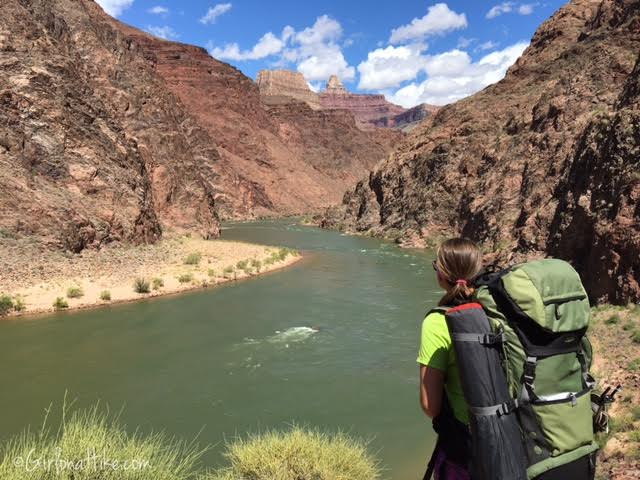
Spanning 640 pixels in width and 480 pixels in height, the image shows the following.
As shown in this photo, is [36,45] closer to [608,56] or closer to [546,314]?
[546,314]

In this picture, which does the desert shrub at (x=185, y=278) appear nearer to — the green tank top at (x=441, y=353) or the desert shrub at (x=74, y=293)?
the desert shrub at (x=74, y=293)

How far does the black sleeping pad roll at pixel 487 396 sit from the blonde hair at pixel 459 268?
0.24 meters

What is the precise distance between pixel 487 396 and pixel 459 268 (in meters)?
0.69

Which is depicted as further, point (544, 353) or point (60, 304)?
point (60, 304)

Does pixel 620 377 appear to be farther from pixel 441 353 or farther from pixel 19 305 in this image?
pixel 19 305

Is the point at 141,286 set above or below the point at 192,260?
below

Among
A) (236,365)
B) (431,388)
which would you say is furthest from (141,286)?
(431,388)

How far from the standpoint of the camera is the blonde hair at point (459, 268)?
2.64m

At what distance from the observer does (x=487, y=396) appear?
2365 mm

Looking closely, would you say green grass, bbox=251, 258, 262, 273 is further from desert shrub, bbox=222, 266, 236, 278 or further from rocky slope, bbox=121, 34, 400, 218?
rocky slope, bbox=121, 34, 400, 218

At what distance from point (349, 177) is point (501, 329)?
404ft

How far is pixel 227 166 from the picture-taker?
78.8m

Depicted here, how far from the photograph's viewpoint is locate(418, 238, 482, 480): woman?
2561mm

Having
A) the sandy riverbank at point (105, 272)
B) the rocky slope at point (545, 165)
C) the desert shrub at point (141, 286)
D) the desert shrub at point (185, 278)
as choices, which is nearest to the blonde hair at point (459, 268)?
the rocky slope at point (545, 165)
